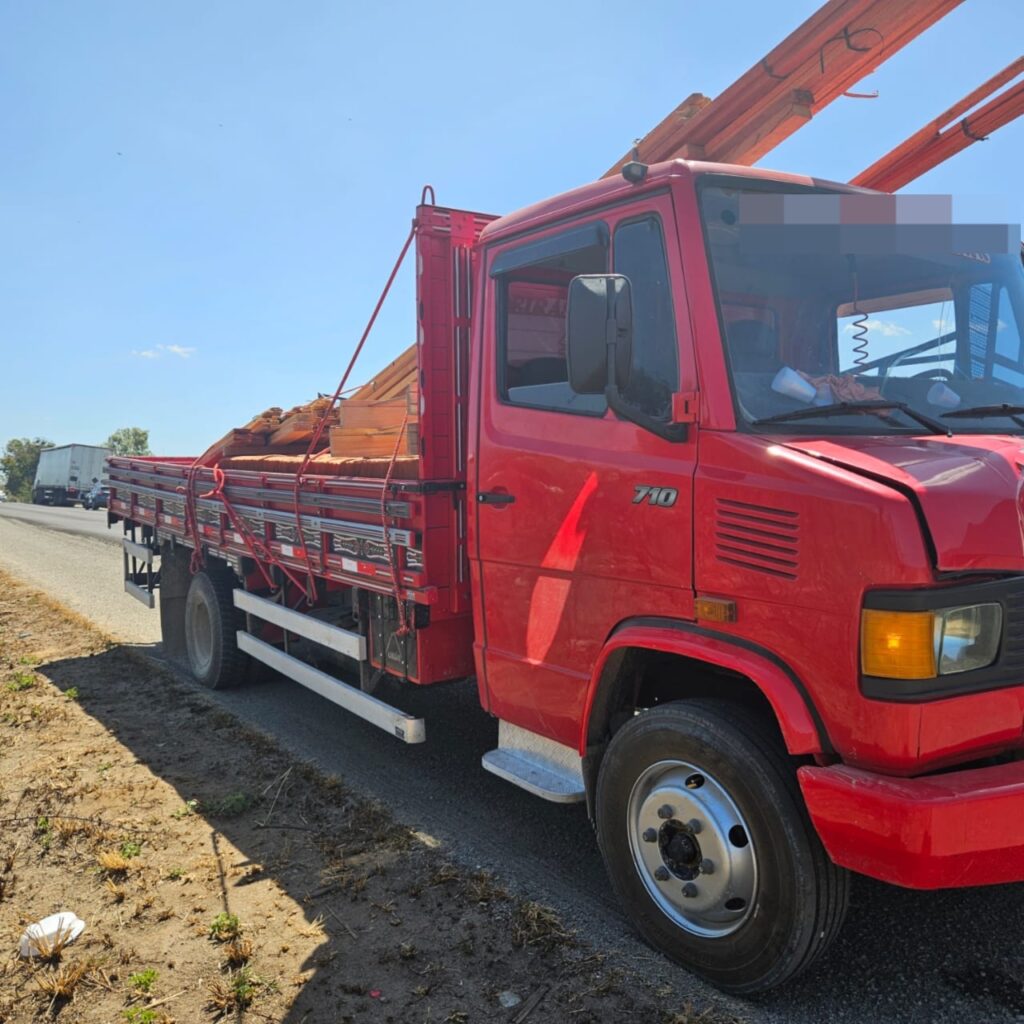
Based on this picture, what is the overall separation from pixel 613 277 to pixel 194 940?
2.90 meters

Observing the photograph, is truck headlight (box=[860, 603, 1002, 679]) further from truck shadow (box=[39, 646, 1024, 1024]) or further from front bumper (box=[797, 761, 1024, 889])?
truck shadow (box=[39, 646, 1024, 1024])

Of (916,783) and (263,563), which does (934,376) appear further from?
(263,563)

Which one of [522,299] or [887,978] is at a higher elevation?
[522,299]

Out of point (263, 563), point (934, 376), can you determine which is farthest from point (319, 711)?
point (934, 376)

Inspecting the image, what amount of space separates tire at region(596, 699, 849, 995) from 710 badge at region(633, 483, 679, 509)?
676 millimetres

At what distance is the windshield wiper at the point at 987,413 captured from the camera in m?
2.95

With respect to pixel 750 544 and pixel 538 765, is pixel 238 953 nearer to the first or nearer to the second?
pixel 538 765

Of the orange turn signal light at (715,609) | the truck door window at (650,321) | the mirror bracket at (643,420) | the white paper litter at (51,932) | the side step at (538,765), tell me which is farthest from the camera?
the side step at (538,765)

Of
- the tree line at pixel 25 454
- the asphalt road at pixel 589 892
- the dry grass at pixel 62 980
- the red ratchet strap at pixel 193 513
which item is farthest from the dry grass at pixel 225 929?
the tree line at pixel 25 454

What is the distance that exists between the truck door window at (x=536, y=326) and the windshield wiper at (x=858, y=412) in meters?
0.92

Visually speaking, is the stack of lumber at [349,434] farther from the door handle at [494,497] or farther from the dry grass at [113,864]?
the dry grass at [113,864]

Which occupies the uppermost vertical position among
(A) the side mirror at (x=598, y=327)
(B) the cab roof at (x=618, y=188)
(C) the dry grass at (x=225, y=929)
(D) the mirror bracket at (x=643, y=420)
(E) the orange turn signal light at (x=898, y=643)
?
(B) the cab roof at (x=618, y=188)

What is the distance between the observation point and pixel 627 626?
10.1 ft

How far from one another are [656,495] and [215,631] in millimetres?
4824
